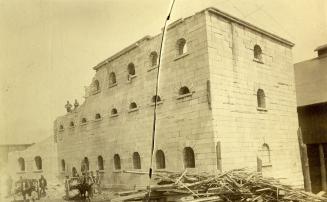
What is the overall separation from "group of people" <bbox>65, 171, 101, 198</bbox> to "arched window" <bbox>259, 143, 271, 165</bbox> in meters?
5.27

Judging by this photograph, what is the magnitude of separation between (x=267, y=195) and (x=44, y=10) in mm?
5772

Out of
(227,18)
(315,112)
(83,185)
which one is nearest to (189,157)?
(83,185)

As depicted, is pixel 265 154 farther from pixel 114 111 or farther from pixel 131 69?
pixel 131 69

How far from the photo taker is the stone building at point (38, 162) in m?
9.14

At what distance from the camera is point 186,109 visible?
10.5 metres

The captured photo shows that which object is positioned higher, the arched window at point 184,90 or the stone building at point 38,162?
the arched window at point 184,90

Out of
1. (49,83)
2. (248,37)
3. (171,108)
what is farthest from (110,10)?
(248,37)

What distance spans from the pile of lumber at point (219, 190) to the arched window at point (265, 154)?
381 centimetres

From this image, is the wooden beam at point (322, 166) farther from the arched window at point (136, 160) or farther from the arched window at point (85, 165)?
the arched window at point (85, 165)

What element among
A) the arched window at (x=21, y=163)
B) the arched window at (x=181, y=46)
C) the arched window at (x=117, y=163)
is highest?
the arched window at (x=181, y=46)

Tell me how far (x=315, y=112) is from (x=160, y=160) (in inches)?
248

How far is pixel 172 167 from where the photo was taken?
34.8 feet

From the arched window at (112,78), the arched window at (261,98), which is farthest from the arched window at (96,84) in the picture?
the arched window at (261,98)

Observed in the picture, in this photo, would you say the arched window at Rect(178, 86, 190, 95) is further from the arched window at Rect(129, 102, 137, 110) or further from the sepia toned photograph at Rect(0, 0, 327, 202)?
the arched window at Rect(129, 102, 137, 110)
